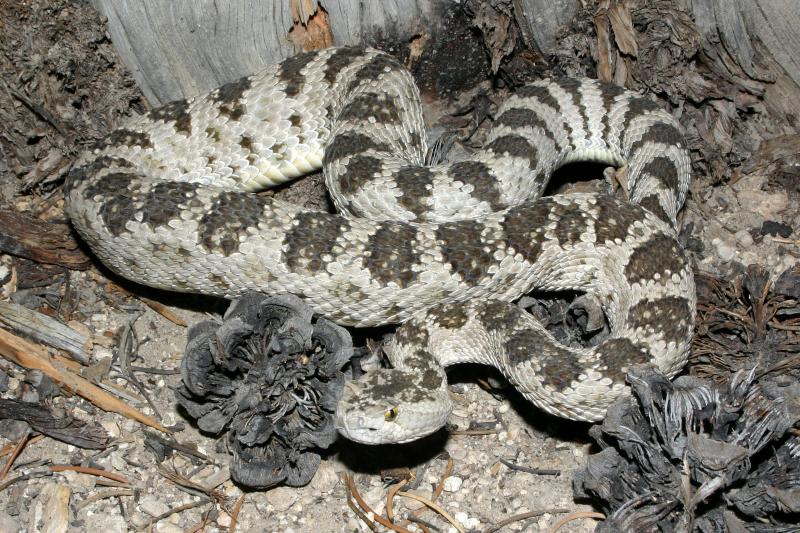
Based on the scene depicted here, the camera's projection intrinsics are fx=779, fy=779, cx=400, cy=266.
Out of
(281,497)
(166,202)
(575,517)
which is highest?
(166,202)

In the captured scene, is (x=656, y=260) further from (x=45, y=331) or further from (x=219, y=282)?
(x=45, y=331)

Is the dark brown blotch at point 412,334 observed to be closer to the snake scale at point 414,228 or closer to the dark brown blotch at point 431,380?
the snake scale at point 414,228

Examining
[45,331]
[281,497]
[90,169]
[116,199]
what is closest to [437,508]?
[281,497]

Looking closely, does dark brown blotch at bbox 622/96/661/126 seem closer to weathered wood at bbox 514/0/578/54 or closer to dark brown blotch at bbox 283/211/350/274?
weathered wood at bbox 514/0/578/54

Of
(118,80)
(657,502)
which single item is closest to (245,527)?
(657,502)

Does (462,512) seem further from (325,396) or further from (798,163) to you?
(798,163)

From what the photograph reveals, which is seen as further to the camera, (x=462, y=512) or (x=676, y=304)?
(x=676, y=304)

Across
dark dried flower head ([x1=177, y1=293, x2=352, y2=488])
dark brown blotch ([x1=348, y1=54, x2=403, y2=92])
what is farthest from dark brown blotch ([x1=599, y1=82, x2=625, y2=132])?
dark dried flower head ([x1=177, y1=293, x2=352, y2=488])
